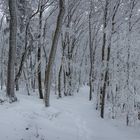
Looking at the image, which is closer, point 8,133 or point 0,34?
A: point 8,133

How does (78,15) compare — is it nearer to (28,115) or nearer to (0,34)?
(0,34)

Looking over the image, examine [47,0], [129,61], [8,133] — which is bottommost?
[8,133]

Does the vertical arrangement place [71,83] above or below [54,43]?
below

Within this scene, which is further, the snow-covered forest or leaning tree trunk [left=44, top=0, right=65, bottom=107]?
leaning tree trunk [left=44, top=0, right=65, bottom=107]

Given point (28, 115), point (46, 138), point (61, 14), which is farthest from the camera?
point (61, 14)

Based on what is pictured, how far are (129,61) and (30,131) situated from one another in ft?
36.8

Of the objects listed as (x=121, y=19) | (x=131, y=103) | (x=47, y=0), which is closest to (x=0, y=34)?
(x=47, y=0)

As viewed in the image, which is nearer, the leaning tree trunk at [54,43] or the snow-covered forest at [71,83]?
the snow-covered forest at [71,83]

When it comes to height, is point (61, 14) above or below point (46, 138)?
above

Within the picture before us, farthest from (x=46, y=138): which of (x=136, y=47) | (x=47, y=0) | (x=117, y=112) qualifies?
(x=47, y=0)

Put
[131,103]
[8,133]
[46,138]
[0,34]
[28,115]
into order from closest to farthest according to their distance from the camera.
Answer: [8,133] < [46,138] < [28,115] < [131,103] < [0,34]

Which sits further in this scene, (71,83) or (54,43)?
(71,83)

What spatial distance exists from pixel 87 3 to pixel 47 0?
8.30 metres

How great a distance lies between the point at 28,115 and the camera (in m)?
12.9
